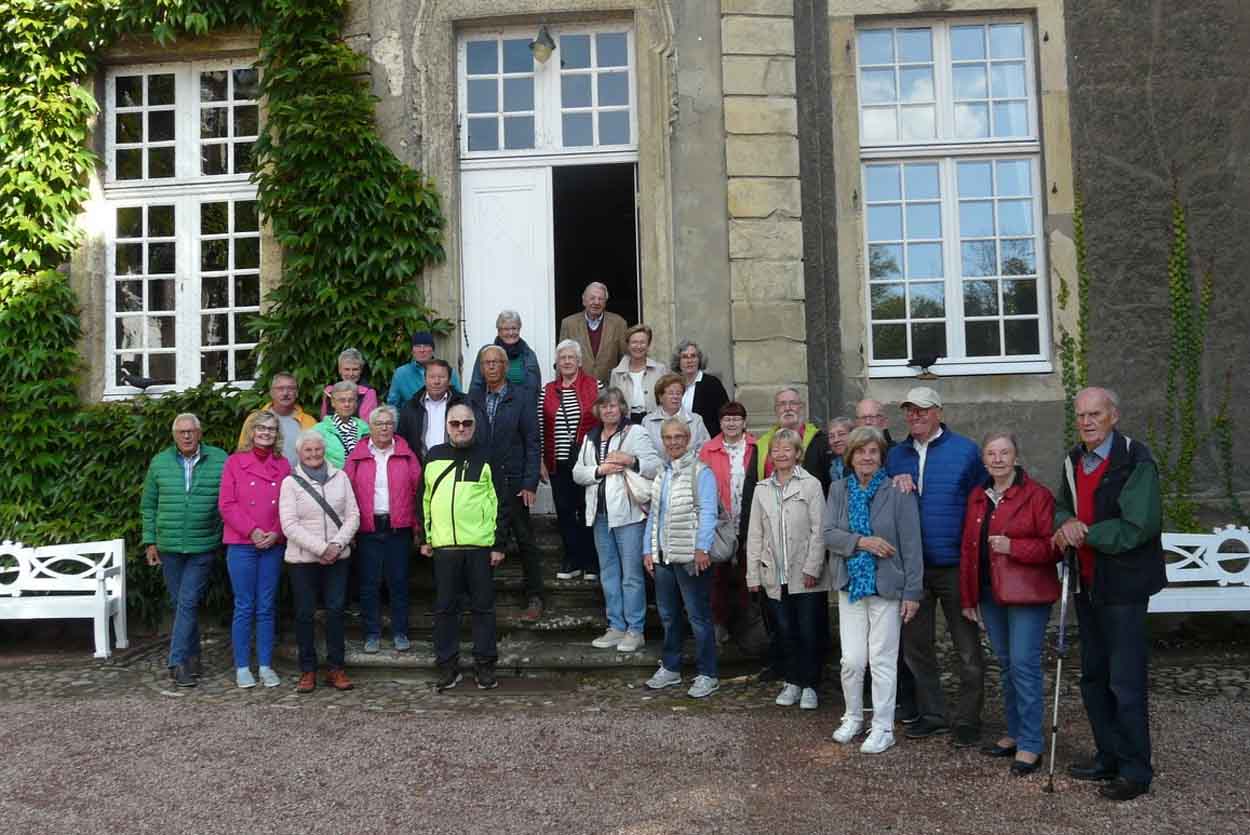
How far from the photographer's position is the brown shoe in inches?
242

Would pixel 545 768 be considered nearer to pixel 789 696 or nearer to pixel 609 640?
pixel 789 696

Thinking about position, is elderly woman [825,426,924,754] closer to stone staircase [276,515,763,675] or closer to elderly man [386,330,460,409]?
stone staircase [276,515,763,675]

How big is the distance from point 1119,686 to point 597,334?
13.4ft

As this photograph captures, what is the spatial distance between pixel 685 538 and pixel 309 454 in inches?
85.4

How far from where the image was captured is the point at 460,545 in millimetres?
6105

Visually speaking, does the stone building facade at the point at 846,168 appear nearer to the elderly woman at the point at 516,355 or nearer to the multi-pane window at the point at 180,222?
the multi-pane window at the point at 180,222

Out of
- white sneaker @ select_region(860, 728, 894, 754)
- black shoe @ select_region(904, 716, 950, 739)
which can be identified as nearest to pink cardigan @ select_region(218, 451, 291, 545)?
white sneaker @ select_region(860, 728, 894, 754)

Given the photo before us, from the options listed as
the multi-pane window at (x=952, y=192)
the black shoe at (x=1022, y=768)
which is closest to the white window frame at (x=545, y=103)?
the multi-pane window at (x=952, y=192)

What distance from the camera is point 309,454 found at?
6254 millimetres

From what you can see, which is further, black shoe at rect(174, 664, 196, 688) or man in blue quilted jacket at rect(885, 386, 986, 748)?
black shoe at rect(174, 664, 196, 688)

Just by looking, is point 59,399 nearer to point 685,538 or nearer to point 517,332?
point 517,332

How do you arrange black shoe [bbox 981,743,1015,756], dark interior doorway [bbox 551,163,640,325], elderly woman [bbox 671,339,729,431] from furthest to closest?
1. dark interior doorway [bbox 551,163,640,325]
2. elderly woman [bbox 671,339,729,431]
3. black shoe [bbox 981,743,1015,756]

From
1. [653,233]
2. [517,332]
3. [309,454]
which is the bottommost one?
[309,454]

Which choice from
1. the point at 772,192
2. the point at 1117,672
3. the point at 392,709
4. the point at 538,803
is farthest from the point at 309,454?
the point at 1117,672
